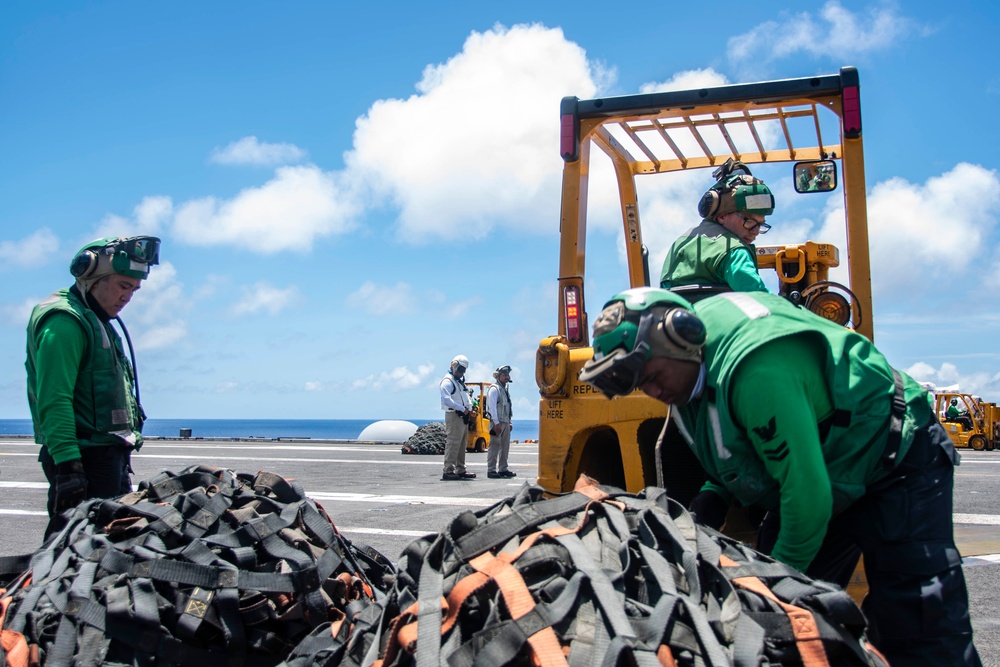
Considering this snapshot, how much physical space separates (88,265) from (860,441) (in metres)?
3.30

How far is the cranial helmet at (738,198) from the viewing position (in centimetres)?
405

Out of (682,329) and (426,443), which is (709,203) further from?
(426,443)

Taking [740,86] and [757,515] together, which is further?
[740,86]

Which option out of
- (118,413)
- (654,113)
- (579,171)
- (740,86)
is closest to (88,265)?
(118,413)

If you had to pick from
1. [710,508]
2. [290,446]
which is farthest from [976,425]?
[710,508]

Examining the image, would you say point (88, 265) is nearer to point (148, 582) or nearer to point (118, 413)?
point (118, 413)

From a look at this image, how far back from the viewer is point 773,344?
2.45 metres

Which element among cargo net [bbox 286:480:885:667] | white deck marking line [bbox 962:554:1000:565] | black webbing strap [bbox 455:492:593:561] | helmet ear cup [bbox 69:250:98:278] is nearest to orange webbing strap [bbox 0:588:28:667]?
cargo net [bbox 286:480:885:667]

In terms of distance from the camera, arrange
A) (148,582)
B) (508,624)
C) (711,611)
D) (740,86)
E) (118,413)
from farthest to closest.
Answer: (740,86) < (118,413) < (148,582) < (711,611) < (508,624)

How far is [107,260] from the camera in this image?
3.92m

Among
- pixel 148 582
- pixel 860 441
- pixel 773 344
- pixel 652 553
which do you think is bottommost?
pixel 148 582

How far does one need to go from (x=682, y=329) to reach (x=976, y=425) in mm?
31552

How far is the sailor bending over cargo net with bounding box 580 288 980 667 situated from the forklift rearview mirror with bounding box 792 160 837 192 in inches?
105

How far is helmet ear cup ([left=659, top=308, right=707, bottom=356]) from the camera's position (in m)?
2.50
